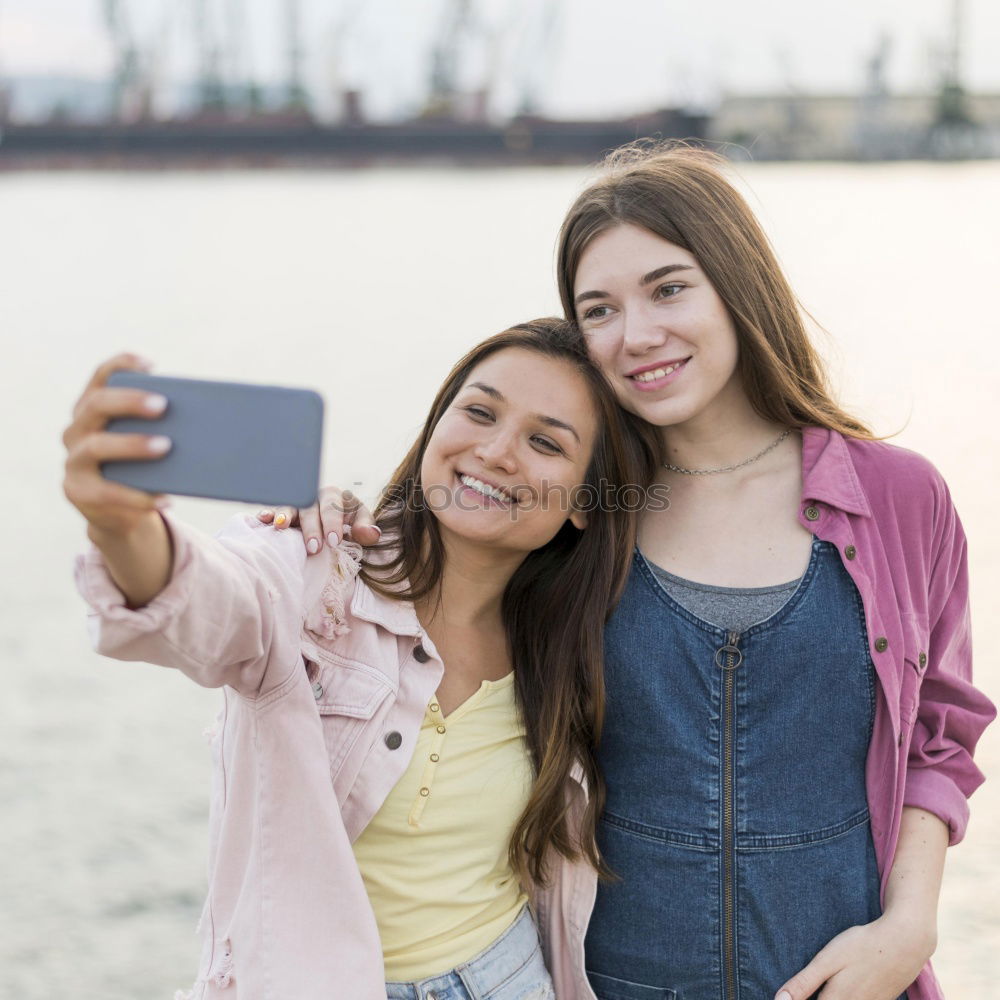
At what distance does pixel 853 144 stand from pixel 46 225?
26.5m

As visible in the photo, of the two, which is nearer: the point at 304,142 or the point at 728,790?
the point at 728,790

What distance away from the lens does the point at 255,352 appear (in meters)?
16.0

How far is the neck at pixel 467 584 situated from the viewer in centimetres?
148

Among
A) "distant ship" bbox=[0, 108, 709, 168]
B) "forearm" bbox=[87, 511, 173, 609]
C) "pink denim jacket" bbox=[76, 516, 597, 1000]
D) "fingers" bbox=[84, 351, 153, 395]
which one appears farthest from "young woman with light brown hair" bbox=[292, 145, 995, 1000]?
"distant ship" bbox=[0, 108, 709, 168]

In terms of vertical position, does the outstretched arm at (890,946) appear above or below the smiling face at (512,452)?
below

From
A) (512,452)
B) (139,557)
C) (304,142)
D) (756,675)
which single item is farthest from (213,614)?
(304,142)

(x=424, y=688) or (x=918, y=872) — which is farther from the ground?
(x=424, y=688)

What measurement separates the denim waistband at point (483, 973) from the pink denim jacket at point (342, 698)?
0.08 meters

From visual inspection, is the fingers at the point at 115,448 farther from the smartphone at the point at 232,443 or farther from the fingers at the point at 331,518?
the fingers at the point at 331,518

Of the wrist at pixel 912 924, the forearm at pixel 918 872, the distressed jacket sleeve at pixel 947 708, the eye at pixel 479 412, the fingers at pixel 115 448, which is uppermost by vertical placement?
the fingers at pixel 115 448

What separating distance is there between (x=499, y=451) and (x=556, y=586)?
215 millimetres

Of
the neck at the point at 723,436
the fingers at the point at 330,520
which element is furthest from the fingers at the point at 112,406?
the neck at the point at 723,436

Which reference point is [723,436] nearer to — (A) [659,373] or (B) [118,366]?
(A) [659,373]

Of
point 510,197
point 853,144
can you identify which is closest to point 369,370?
point 510,197
